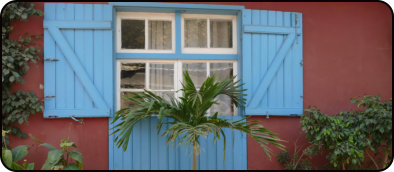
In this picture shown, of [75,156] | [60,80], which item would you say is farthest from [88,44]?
[75,156]

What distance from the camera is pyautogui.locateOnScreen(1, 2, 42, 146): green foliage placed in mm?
3328

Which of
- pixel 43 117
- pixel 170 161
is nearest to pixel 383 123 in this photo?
pixel 170 161

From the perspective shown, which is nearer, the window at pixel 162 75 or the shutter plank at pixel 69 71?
the shutter plank at pixel 69 71

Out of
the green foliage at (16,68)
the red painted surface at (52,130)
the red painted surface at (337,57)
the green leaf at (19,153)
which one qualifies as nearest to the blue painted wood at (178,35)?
the red painted surface at (337,57)

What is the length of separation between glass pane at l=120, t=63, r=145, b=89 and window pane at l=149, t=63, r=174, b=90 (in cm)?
11

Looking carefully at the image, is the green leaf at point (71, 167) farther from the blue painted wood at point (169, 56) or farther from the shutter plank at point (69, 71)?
the blue painted wood at point (169, 56)

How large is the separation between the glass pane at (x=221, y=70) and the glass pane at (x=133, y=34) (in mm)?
899

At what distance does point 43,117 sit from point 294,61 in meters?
3.00

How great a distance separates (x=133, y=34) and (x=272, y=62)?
1.72 m

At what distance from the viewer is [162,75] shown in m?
3.85

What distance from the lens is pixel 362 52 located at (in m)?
4.06

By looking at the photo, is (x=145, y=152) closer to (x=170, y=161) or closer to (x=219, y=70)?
(x=170, y=161)

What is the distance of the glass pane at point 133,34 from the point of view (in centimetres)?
383

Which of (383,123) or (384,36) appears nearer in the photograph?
(383,123)
